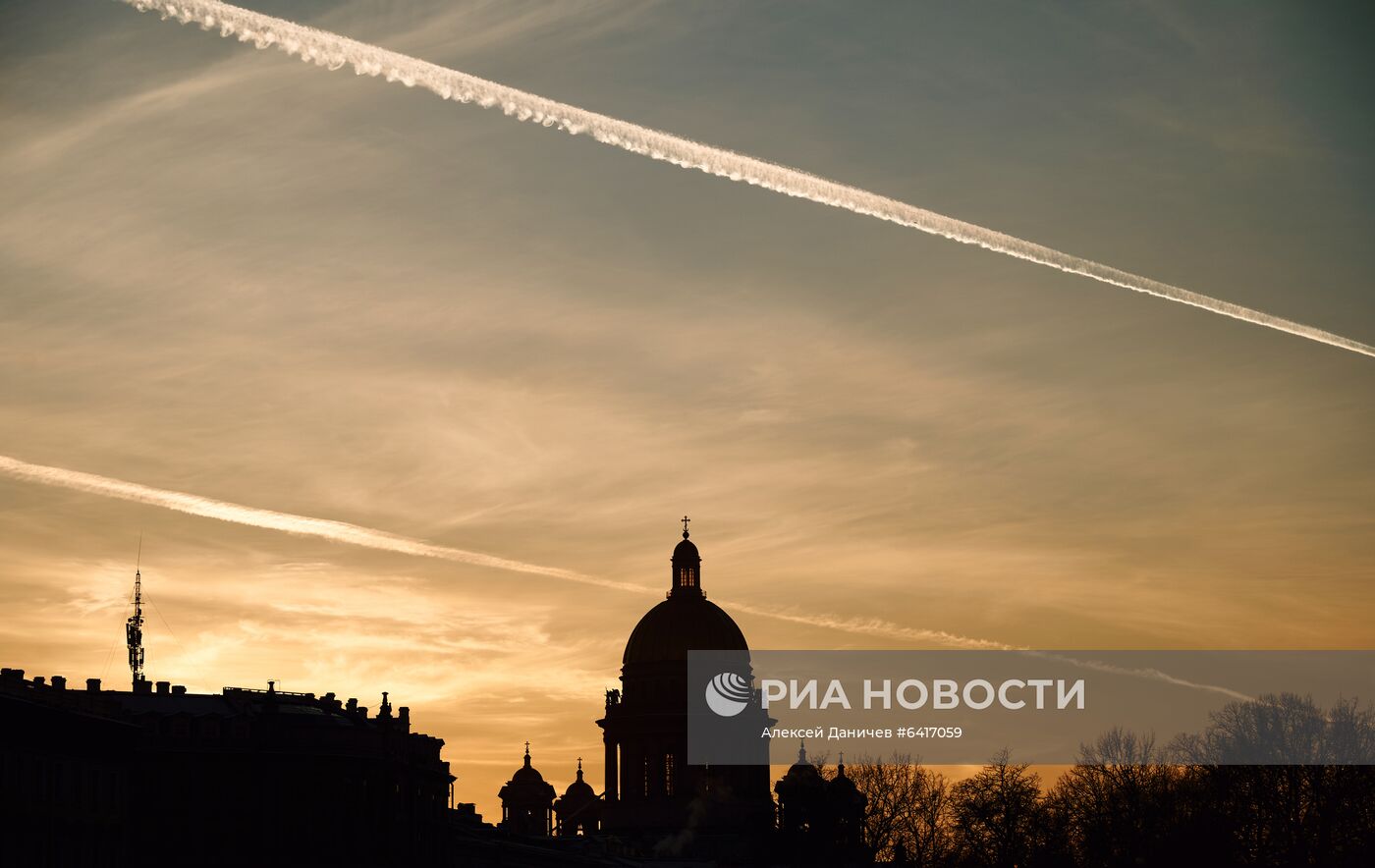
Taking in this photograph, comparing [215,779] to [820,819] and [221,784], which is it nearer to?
[221,784]

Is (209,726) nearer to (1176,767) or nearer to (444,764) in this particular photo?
(444,764)

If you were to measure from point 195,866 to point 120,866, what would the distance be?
10.6m

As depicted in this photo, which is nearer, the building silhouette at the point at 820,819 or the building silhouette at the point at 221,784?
the building silhouette at the point at 221,784

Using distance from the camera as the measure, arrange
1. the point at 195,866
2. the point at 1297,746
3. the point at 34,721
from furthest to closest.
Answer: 1. the point at 1297,746
2. the point at 195,866
3. the point at 34,721

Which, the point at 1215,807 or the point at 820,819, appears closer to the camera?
the point at 1215,807

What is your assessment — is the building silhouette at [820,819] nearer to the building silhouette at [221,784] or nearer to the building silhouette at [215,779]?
the building silhouette at [221,784]

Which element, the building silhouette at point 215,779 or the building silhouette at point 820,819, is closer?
the building silhouette at point 215,779

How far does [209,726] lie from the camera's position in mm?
113000

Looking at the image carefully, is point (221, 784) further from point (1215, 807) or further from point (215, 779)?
point (1215, 807)

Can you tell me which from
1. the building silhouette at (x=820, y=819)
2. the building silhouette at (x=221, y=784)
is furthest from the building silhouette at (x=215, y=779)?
the building silhouette at (x=820, y=819)

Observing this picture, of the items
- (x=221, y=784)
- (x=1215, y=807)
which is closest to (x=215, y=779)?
(x=221, y=784)

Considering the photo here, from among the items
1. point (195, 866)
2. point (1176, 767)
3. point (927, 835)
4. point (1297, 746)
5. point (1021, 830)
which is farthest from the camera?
point (927, 835)

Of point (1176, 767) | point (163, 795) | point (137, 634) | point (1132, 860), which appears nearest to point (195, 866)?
point (163, 795)

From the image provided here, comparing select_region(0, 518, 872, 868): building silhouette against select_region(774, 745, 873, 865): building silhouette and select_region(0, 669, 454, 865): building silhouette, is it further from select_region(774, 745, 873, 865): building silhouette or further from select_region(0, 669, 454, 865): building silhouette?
select_region(774, 745, 873, 865): building silhouette
